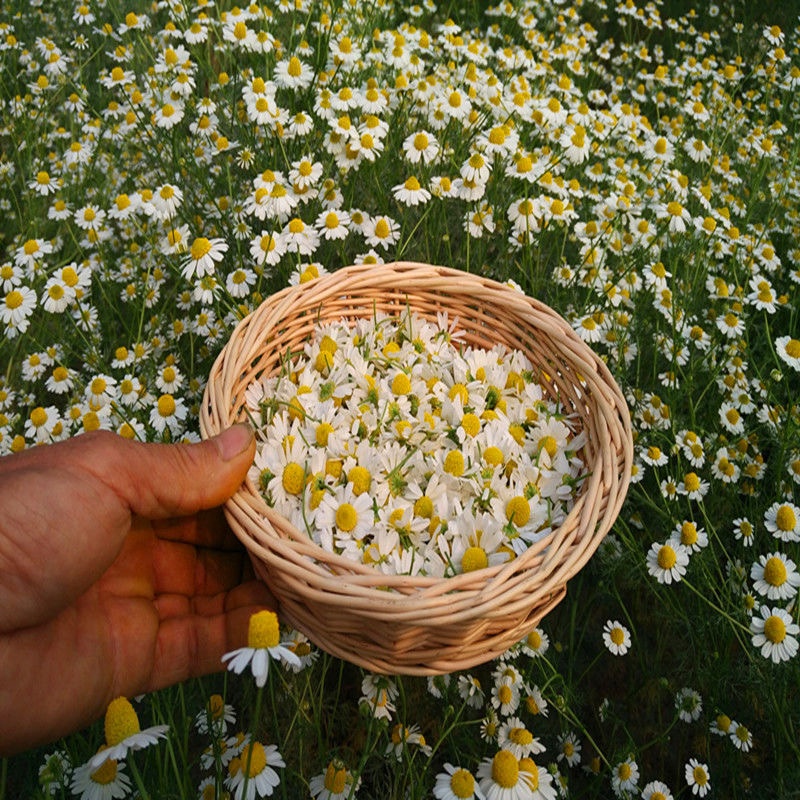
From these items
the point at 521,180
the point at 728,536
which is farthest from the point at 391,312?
the point at 728,536

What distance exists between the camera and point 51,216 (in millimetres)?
1774

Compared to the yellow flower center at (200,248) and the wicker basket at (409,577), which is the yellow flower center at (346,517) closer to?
the wicker basket at (409,577)

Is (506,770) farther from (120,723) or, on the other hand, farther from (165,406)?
(165,406)

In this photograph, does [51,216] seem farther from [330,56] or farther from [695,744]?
[695,744]

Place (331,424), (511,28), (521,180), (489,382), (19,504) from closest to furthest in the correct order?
1. (19,504)
2. (331,424)
3. (489,382)
4. (521,180)
5. (511,28)

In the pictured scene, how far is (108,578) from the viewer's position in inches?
37.8

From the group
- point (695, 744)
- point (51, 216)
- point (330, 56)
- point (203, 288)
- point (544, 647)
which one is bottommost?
point (695, 744)

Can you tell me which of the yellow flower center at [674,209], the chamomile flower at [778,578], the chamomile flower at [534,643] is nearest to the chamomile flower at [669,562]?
the chamomile flower at [778,578]

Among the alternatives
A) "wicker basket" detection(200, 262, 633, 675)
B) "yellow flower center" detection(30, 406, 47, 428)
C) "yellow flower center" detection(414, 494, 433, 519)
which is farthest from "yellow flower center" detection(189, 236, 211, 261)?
"yellow flower center" detection(414, 494, 433, 519)

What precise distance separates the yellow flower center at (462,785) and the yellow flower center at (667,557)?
481 millimetres

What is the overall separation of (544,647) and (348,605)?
49cm

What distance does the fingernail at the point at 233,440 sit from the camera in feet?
3.00

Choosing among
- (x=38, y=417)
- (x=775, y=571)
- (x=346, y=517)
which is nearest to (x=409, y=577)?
(x=346, y=517)

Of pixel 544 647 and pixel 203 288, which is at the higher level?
pixel 203 288
